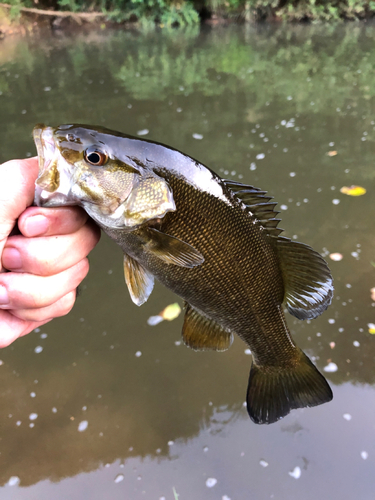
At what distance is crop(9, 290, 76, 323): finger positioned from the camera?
111 centimetres

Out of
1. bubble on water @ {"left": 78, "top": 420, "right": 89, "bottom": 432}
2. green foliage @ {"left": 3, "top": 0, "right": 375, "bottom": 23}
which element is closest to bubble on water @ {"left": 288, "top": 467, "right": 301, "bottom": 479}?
bubble on water @ {"left": 78, "top": 420, "right": 89, "bottom": 432}

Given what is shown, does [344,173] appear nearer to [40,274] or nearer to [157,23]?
[40,274]

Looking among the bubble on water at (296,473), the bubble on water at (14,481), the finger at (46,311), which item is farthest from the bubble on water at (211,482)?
the finger at (46,311)

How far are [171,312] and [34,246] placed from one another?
138cm

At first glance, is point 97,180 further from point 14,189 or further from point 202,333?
point 202,333

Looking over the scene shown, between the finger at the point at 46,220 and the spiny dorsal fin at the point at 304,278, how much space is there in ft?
2.01

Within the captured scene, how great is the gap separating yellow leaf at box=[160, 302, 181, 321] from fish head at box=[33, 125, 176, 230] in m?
1.37

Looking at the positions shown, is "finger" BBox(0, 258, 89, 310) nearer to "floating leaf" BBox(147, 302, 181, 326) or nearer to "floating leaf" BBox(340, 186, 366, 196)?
"floating leaf" BBox(147, 302, 181, 326)

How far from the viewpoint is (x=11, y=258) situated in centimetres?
99

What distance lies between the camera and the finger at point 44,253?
98 cm

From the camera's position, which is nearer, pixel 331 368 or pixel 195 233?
pixel 195 233

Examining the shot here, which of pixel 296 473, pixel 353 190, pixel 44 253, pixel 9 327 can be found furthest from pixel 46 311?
pixel 353 190

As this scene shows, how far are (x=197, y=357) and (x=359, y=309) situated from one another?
104 cm

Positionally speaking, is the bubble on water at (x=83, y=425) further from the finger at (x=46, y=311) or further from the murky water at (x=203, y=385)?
the finger at (x=46, y=311)
